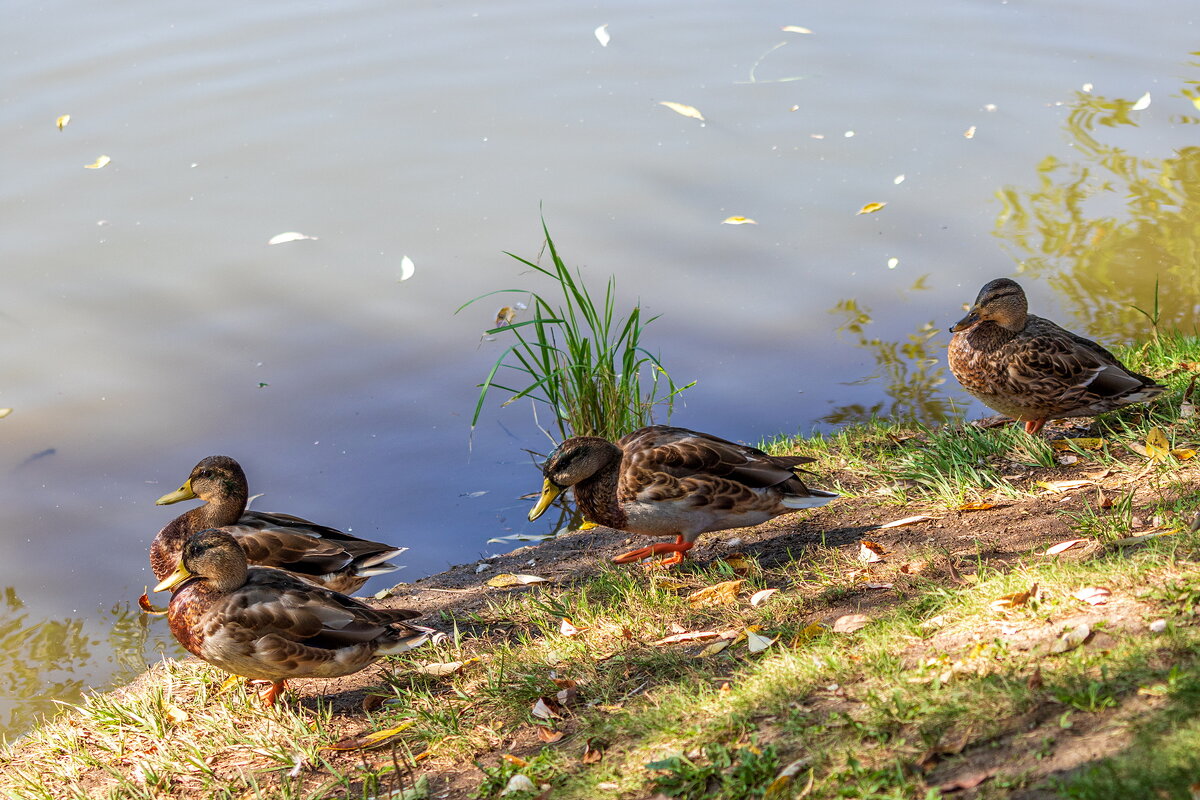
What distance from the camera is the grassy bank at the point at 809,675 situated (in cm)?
277

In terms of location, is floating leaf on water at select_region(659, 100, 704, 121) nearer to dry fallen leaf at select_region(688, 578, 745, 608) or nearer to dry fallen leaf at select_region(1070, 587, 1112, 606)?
dry fallen leaf at select_region(688, 578, 745, 608)

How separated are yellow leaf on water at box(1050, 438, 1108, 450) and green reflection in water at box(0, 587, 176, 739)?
430cm

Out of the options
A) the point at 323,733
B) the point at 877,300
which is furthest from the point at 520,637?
the point at 877,300

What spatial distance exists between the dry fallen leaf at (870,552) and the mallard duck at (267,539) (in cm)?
202

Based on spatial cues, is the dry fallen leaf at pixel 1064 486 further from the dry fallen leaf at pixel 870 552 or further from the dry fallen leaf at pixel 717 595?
the dry fallen leaf at pixel 717 595

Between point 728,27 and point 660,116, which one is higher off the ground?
point 728,27

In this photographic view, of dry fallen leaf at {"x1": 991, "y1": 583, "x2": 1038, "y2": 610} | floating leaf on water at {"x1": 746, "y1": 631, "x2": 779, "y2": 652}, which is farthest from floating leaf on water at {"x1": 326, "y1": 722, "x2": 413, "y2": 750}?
dry fallen leaf at {"x1": 991, "y1": 583, "x2": 1038, "y2": 610}

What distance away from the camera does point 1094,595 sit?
3.28 m

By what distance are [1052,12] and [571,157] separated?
5919 mm

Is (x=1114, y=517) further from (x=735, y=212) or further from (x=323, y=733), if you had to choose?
(x=735, y=212)

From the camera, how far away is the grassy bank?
2.77 m

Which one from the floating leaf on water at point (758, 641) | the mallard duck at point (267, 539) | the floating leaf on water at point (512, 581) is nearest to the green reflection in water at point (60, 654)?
the mallard duck at point (267, 539)

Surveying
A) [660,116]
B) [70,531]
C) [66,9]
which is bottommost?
[70,531]

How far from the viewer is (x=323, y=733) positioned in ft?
12.4
